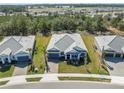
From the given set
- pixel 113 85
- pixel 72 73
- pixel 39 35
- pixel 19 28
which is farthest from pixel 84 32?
pixel 113 85

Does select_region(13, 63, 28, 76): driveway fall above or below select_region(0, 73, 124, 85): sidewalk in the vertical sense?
above

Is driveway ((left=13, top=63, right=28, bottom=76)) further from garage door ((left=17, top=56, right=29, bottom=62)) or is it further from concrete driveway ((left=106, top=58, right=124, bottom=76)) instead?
concrete driveway ((left=106, top=58, right=124, bottom=76))

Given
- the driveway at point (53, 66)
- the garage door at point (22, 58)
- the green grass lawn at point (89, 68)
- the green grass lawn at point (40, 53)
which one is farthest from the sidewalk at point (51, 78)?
the garage door at point (22, 58)

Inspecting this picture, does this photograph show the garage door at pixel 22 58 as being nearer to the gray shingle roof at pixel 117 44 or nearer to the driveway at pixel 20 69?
the driveway at pixel 20 69

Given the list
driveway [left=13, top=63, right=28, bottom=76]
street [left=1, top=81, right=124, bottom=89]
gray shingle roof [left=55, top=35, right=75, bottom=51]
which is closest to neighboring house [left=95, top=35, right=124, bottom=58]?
gray shingle roof [left=55, top=35, right=75, bottom=51]

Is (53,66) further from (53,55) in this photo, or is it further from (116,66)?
(116,66)
